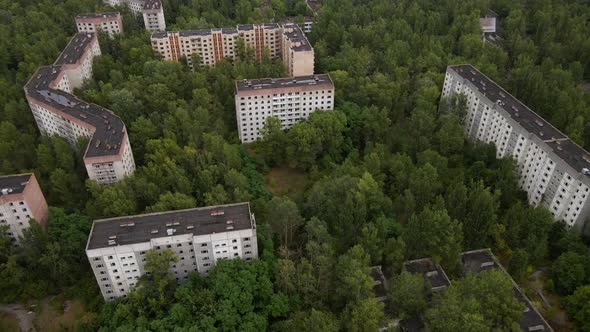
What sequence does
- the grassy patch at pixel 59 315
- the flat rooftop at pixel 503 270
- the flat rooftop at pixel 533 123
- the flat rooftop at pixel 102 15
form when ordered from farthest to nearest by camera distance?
the flat rooftop at pixel 102 15
the flat rooftop at pixel 533 123
the grassy patch at pixel 59 315
the flat rooftop at pixel 503 270

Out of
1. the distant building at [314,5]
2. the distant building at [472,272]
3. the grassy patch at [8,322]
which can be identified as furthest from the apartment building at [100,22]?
the distant building at [472,272]

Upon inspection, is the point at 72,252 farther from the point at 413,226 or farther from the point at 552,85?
the point at 552,85

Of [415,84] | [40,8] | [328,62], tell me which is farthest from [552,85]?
[40,8]

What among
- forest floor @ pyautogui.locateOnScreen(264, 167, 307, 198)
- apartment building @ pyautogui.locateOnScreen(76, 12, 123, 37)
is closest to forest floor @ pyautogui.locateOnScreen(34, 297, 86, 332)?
forest floor @ pyautogui.locateOnScreen(264, 167, 307, 198)

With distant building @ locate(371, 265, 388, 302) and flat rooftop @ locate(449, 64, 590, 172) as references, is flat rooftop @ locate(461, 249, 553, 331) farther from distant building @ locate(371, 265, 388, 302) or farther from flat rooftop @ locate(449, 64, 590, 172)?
flat rooftop @ locate(449, 64, 590, 172)

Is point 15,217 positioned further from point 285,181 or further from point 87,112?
point 285,181

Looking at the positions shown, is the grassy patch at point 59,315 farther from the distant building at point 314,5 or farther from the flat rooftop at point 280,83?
the distant building at point 314,5

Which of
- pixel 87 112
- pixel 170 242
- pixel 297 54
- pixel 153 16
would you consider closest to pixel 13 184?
pixel 87 112
